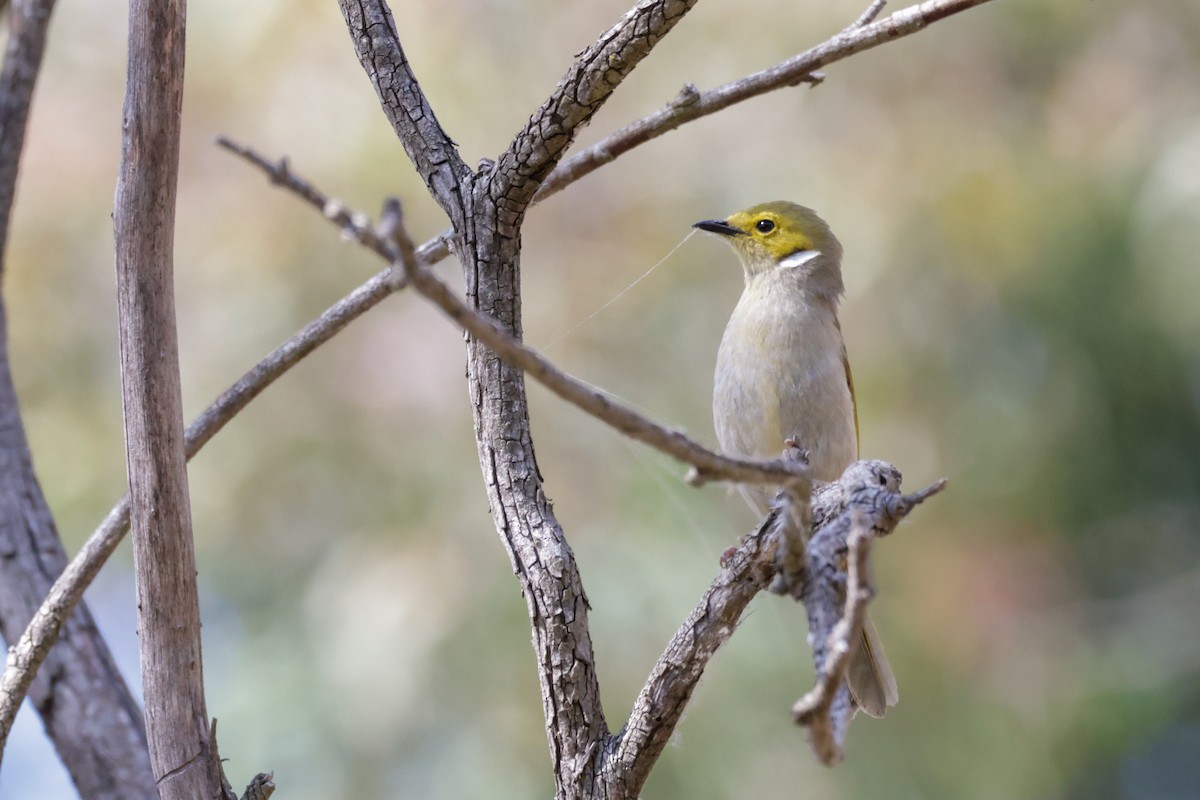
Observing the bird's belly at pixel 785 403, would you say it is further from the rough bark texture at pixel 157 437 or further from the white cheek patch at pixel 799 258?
the rough bark texture at pixel 157 437

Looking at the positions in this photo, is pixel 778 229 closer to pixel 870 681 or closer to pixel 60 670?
pixel 870 681

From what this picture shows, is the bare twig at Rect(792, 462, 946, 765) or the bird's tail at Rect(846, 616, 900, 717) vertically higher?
the bird's tail at Rect(846, 616, 900, 717)

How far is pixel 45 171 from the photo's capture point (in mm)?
6020

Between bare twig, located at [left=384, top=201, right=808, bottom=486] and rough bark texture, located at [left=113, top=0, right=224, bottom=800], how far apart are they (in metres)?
0.82

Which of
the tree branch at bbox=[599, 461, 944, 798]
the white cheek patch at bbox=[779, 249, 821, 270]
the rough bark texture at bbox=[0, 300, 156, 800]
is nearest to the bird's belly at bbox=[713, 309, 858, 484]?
the white cheek patch at bbox=[779, 249, 821, 270]

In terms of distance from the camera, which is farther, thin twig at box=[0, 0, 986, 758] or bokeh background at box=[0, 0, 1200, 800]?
bokeh background at box=[0, 0, 1200, 800]

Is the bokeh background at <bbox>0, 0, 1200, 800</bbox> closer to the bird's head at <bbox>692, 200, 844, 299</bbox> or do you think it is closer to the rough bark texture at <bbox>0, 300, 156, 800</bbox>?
the bird's head at <bbox>692, 200, 844, 299</bbox>

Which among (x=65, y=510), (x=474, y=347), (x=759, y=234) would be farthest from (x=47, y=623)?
(x=65, y=510)

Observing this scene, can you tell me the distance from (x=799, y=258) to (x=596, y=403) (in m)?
2.58

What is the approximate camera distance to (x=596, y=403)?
136cm

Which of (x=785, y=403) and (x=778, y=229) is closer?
(x=785, y=403)

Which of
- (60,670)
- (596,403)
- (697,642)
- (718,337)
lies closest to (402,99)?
(596,403)

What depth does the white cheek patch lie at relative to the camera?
149 inches

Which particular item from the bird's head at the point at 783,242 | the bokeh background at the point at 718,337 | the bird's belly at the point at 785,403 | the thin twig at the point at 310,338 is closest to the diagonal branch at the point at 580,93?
the thin twig at the point at 310,338
